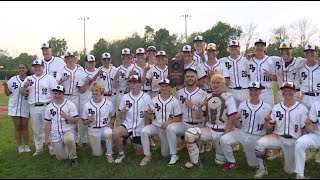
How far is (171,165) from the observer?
23.2 feet

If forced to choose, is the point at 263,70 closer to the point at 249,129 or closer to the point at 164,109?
the point at 249,129

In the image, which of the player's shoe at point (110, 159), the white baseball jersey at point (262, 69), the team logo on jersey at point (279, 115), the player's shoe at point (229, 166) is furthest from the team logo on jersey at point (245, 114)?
the player's shoe at point (110, 159)

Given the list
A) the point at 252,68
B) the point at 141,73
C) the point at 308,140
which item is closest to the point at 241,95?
the point at 252,68

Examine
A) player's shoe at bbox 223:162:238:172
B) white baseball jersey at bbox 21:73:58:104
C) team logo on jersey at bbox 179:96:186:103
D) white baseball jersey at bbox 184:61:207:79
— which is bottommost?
player's shoe at bbox 223:162:238:172

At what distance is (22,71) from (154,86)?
9.35ft

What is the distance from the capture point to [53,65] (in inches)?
350

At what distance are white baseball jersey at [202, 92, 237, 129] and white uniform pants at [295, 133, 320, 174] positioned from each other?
4.16 ft

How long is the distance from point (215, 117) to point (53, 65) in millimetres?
4070

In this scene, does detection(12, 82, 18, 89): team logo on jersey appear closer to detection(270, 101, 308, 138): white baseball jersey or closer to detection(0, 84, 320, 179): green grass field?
detection(0, 84, 320, 179): green grass field

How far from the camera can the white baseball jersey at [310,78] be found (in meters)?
7.09

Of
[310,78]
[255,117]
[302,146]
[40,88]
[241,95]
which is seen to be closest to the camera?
[302,146]

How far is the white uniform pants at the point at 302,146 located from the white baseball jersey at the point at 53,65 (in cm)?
546

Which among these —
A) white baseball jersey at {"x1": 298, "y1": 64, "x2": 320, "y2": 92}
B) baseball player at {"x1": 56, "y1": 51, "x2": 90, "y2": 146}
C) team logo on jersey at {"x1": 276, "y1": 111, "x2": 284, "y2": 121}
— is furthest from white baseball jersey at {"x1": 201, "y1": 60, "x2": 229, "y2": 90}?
baseball player at {"x1": 56, "y1": 51, "x2": 90, "y2": 146}

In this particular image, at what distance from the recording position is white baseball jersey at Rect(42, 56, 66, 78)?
884 cm
